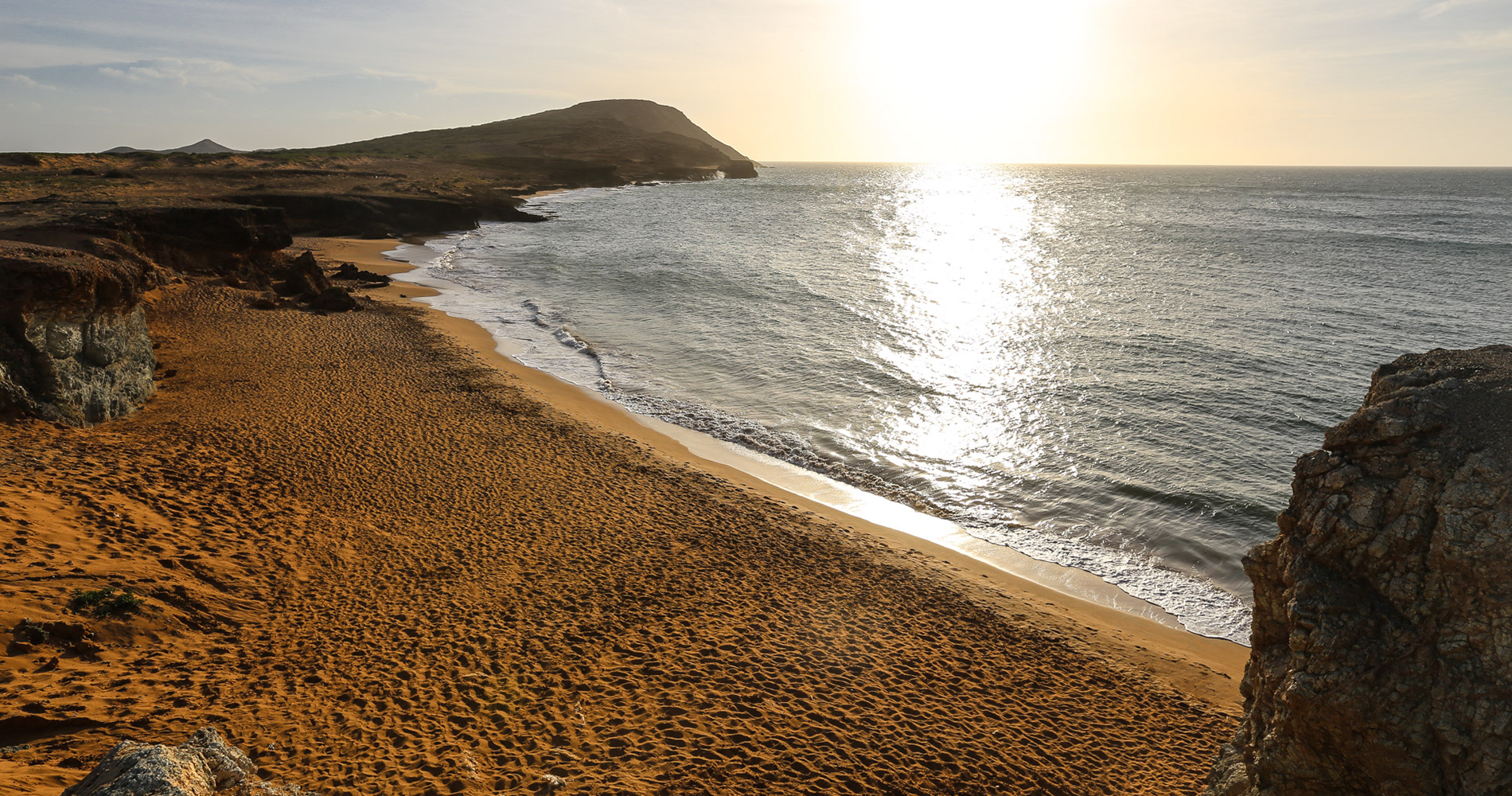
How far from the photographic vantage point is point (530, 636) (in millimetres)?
9500

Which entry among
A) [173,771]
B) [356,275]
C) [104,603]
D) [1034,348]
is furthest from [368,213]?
[173,771]

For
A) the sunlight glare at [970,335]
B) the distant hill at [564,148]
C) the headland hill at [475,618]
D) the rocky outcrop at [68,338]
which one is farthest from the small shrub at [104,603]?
the distant hill at [564,148]

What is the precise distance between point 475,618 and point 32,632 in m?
4.34

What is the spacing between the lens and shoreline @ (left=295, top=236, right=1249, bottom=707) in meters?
10.5

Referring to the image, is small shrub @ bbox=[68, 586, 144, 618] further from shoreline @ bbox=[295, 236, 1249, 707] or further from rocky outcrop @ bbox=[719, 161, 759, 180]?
rocky outcrop @ bbox=[719, 161, 759, 180]

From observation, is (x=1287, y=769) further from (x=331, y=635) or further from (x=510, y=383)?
(x=510, y=383)

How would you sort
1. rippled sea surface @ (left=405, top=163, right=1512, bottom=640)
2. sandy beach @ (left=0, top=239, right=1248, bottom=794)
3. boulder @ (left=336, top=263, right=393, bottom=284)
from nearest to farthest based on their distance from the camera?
sandy beach @ (left=0, top=239, right=1248, bottom=794), rippled sea surface @ (left=405, top=163, right=1512, bottom=640), boulder @ (left=336, top=263, right=393, bottom=284)

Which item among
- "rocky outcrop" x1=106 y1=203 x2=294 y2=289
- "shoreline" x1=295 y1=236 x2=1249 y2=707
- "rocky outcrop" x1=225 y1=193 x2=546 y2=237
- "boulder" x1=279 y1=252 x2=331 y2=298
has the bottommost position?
"shoreline" x1=295 y1=236 x2=1249 y2=707

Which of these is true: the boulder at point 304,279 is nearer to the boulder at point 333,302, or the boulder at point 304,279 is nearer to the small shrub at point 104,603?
the boulder at point 333,302

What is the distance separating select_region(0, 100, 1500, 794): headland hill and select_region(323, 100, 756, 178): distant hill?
100m

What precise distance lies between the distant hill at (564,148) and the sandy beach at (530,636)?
10292cm

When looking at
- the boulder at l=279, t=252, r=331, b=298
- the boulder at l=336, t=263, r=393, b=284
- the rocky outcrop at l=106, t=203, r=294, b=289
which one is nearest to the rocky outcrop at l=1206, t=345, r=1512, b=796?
the boulder at l=279, t=252, r=331, b=298

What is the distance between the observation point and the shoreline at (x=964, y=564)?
414 inches

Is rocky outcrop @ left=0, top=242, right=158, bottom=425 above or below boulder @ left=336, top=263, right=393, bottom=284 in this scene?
below
